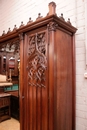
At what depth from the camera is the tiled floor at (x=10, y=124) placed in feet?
6.68

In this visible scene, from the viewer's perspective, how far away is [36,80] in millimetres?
1564

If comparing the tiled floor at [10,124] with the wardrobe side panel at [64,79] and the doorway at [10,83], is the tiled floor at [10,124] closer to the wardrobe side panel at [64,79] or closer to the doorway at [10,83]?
the doorway at [10,83]

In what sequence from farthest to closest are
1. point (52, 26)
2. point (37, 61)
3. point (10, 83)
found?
point (10, 83) → point (37, 61) → point (52, 26)

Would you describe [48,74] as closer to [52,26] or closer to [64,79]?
[64,79]

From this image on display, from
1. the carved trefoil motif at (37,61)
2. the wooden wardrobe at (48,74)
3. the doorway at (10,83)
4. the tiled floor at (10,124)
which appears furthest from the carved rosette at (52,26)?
the tiled floor at (10,124)

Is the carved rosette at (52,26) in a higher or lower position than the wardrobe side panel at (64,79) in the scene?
higher

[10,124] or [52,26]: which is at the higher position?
[52,26]

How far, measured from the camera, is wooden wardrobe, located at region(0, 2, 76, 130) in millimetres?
1406

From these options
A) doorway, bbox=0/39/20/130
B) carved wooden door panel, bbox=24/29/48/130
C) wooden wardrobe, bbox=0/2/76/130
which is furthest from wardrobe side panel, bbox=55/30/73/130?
doorway, bbox=0/39/20/130

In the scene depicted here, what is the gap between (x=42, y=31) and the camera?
1.52 m

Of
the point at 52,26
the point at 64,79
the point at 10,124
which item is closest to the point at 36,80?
→ the point at 64,79

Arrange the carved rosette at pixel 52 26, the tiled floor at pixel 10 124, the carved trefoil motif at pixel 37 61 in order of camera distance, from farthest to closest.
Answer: the tiled floor at pixel 10 124 < the carved trefoil motif at pixel 37 61 < the carved rosette at pixel 52 26

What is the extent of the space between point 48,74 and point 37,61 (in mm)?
239

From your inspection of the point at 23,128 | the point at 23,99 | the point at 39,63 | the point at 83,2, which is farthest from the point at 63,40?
the point at 23,128
